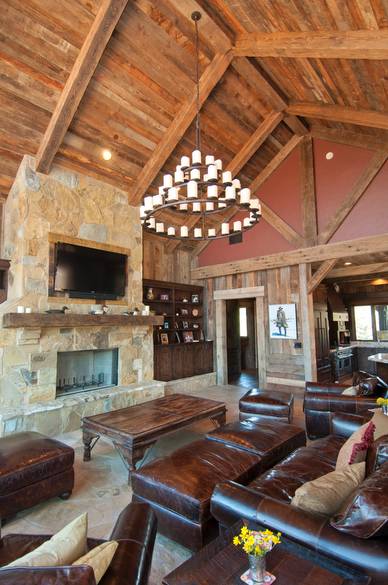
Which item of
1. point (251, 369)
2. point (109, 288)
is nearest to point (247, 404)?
point (109, 288)

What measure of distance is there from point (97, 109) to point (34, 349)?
368 centimetres

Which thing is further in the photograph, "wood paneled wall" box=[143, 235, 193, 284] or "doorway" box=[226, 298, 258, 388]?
"doorway" box=[226, 298, 258, 388]

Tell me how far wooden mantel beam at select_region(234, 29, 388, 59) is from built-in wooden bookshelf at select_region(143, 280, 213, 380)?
4556 millimetres

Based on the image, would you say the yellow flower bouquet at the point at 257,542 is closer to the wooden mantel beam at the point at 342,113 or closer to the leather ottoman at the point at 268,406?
the leather ottoman at the point at 268,406

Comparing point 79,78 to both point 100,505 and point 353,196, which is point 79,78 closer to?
point 100,505

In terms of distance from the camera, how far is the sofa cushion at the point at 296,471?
2.09m

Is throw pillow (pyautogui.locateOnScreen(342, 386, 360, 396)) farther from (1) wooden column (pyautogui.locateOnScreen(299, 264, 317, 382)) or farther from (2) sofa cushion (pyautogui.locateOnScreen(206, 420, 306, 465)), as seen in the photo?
(1) wooden column (pyautogui.locateOnScreen(299, 264, 317, 382))

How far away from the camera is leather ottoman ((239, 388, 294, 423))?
13.9 ft

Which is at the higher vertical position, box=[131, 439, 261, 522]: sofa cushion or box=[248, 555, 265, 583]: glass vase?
box=[248, 555, 265, 583]: glass vase

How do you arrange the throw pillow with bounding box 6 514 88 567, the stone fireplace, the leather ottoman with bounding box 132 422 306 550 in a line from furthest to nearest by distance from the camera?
1. the stone fireplace
2. the leather ottoman with bounding box 132 422 306 550
3. the throw pillow with bounding box 6 514 88 567

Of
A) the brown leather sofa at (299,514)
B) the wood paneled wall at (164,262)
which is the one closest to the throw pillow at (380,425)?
the brown leather sofa at (299,514)

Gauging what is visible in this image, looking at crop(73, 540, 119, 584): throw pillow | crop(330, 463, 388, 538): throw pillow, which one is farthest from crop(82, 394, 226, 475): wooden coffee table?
crop(330, 463, 388, 538): throw pillow

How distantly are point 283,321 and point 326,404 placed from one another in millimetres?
A: 2985

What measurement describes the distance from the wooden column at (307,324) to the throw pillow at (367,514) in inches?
204
